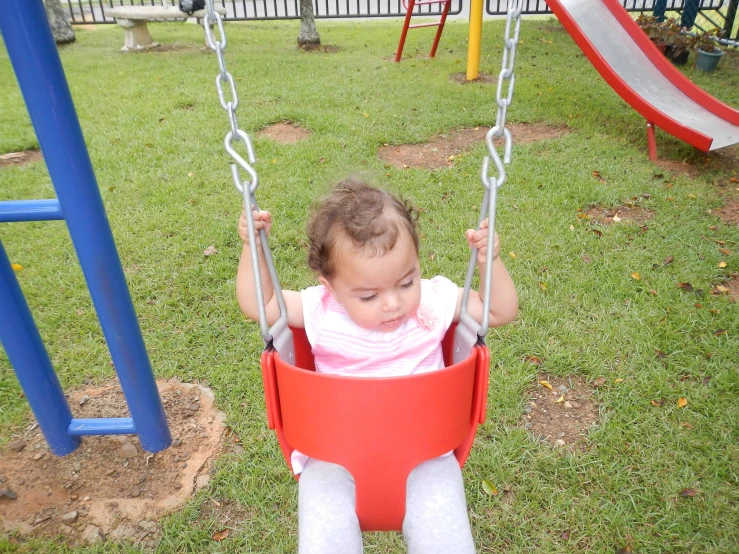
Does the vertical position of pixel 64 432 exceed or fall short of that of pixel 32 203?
it falls short

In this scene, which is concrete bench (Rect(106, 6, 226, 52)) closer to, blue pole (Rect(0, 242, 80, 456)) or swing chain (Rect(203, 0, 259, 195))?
blue pole (Rect(0, 242, 80, 456))

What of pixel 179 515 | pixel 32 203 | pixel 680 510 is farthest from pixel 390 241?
pixel 680 510

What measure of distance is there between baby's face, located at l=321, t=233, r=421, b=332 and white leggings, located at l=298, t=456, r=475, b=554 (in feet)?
1.38

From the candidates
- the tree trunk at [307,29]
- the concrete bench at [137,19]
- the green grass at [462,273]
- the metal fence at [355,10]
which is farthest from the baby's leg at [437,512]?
the metal fence at [355,10]

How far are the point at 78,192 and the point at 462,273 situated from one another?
7.25 feet

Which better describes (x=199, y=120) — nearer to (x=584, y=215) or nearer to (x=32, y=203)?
(x=584, y=215)

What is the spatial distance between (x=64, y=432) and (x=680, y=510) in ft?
7.79

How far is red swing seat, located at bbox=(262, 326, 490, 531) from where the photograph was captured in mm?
1319

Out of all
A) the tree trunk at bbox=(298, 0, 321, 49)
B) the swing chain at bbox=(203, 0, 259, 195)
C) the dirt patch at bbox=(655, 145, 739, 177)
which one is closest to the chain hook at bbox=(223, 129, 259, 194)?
the swing chain at bbox=(203, 0, 259, 195)

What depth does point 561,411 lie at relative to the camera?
262cm

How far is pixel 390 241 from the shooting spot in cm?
160

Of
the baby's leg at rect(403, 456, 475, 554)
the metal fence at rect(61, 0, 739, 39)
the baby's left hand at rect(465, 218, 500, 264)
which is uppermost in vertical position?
the baby's left hand at rect(465, 218, 500, 264)

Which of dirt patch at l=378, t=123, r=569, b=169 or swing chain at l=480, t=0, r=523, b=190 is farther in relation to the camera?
dirt patch at l=378, t=123, r=569, b=169

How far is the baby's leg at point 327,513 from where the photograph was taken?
4.74 ft
